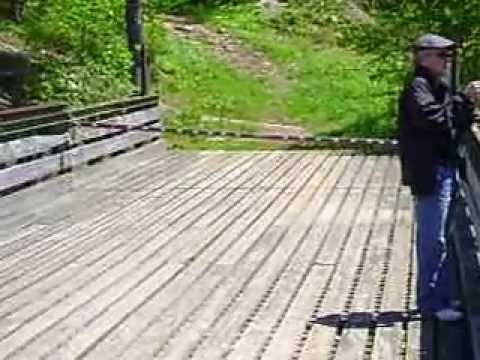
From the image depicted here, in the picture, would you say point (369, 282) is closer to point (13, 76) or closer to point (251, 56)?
point (13, 76)

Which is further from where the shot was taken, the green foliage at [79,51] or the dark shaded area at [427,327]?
the green foliage at [79,51]

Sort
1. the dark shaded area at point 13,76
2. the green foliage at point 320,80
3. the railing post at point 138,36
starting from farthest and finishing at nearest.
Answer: the green foliage at point 320,80 → the dark shaded area at point 13,76 → the railing post at point 138,36

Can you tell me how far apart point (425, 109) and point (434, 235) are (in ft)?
2.23

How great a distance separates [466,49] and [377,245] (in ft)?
28.9

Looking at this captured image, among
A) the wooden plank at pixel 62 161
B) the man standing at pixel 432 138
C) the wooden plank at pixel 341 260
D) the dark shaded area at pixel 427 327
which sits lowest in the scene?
the wooden plank at pixel 62 161

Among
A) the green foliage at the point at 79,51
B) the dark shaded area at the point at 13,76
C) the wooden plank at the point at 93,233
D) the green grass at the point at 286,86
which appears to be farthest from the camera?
the green grass at the point at 286,86

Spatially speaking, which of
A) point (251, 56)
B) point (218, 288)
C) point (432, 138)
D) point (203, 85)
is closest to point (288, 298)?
point (218, 288)

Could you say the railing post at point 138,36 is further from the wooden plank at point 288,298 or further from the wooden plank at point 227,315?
the wooden plank at point 227,315

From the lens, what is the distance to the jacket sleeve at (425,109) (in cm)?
611

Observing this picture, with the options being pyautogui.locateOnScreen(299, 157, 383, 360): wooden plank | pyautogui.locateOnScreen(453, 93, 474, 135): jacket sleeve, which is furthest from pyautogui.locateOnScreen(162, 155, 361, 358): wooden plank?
pyautogui.locateOnScreen(453, 93, 474, 135): jacket sleeve

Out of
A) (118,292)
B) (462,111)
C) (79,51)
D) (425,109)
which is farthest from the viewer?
(79,51)

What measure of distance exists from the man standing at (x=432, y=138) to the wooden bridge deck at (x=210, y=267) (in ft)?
1.69

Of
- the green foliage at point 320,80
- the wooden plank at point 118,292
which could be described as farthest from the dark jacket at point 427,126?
the green foliage at point 320,80

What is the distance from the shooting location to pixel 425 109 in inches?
240
